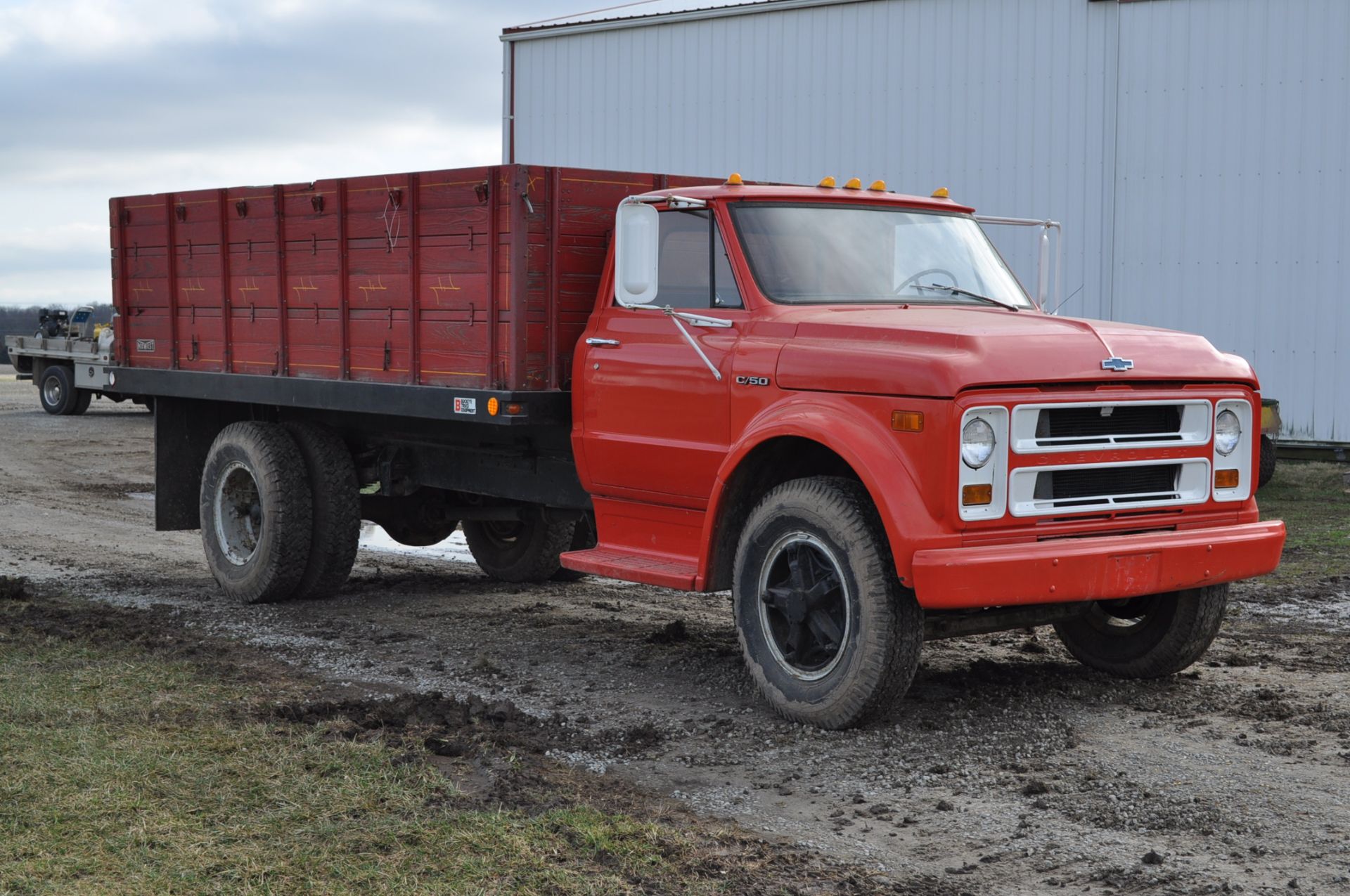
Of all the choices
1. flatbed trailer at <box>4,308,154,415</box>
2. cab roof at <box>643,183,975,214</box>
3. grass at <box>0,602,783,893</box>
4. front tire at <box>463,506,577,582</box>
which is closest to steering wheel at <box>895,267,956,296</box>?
cab roof at <box>643,183,975,214</box>

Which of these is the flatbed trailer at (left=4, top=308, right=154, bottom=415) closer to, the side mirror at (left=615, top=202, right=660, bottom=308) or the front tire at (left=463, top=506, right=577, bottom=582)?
the front tire at (left=463, top=506, right=577, bottom=582)

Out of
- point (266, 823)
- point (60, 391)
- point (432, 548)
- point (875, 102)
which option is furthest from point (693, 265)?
point (60, 391)

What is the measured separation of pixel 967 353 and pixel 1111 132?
1137 centimetres

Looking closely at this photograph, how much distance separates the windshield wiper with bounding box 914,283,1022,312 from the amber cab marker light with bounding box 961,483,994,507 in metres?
1.59

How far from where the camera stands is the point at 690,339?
6.49 metres

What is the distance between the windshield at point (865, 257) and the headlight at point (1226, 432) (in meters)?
1.19

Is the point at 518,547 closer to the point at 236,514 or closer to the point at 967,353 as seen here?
the point at 236,514

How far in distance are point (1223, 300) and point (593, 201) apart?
9955 mm

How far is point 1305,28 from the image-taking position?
14.7 meters

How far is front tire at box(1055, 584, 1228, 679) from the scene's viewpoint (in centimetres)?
656

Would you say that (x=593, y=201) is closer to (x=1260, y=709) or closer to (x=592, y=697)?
(x=592, y=697)

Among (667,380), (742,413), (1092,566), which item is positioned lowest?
(1092,566)

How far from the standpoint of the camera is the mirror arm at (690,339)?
21.0 ft

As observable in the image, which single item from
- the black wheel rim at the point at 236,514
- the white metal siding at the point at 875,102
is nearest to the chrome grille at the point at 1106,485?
the black wheel rim at the point at 236,514
